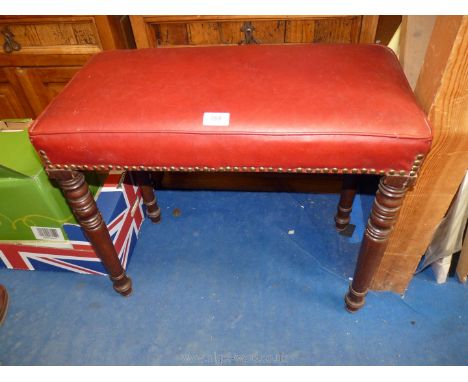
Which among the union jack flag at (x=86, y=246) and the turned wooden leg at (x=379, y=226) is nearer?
the turned wooden leg at (x=379, y=226)

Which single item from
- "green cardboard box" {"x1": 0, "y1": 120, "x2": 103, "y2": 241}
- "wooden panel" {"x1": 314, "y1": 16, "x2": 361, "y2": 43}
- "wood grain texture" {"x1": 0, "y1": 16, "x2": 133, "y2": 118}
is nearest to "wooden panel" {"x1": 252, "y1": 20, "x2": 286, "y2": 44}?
"wooden panel" {"x1": 314, "y1": 16, "x2": 361, "y2": 43}

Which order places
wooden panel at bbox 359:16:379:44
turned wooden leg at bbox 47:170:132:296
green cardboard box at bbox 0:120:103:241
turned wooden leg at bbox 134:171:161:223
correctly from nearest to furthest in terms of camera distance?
1. turned wooden leg at bbox 47:170:132:296
2. green cardboard box at bbox 0:120:103:241
3. wooden panel at bbox 359:16:379:44
4. turned wooden leg at bbox 134:171:161:223

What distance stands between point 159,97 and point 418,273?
0.90 meters

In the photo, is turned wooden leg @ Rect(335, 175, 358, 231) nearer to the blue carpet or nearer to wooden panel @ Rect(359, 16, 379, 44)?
the blue carpet

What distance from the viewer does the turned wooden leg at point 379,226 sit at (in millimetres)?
715

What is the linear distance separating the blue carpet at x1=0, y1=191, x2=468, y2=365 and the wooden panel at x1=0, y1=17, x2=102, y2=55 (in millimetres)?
630

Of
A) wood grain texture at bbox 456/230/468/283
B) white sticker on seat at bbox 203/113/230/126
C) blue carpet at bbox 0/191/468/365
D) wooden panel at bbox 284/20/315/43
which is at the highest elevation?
white sticker on seat at bbox 203/113/230/126

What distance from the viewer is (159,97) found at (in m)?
0.72

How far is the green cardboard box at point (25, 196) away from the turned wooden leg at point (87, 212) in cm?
11

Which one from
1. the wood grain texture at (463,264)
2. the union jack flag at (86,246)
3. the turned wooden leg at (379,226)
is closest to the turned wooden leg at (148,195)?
the union jack flag at (86,246)

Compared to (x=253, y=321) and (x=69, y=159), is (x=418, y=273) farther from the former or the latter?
(x=69, y=159)

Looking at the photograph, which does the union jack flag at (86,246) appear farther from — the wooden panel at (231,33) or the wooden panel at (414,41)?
the wooden panel at (414,41)

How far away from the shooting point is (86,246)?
3.45ft

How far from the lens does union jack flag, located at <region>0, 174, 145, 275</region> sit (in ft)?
3.48
